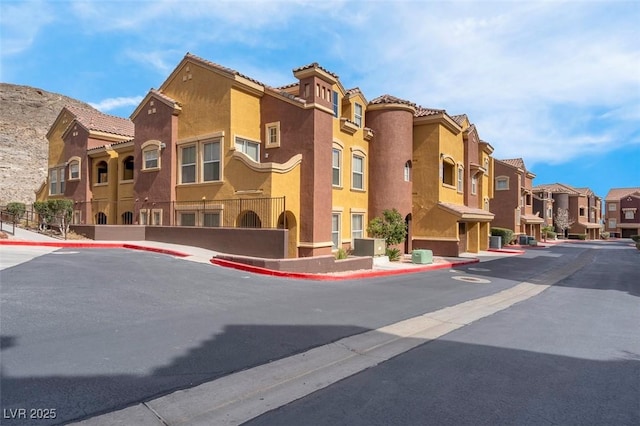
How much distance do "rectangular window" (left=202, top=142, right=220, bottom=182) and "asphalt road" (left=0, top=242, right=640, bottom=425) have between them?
7.77 metres

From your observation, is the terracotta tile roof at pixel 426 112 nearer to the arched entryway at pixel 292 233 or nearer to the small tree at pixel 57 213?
the arched entryway at pixel 292 233

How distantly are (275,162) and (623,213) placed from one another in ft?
328

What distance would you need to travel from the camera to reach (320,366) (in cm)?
548

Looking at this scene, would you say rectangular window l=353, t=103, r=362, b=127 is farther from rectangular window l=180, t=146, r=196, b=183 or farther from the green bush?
the green bush

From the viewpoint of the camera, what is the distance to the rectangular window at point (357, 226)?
72.2 ft

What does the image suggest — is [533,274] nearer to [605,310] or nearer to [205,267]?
[605,310]

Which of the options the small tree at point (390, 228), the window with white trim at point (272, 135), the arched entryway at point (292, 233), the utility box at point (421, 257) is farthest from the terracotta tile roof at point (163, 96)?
the utility box at point (421, 257)

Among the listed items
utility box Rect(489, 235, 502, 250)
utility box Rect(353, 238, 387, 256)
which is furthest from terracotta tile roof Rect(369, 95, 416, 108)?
utility box Rect(489, 235, 502, 250)

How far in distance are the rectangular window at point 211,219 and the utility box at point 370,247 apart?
7.34m

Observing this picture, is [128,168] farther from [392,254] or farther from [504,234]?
[504,234]

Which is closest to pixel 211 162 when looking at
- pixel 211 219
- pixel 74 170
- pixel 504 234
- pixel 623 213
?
pixel 211 219

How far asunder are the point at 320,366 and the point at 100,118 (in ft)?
104

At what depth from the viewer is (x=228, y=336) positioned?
6.38 m

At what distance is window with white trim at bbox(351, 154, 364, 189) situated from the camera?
22.1 meters
